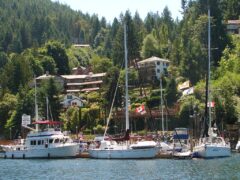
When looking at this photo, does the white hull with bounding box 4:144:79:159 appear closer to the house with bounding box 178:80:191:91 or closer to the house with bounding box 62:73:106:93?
the house with bounding box 178:80:191:91

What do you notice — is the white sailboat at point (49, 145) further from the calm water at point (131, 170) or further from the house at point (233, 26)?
the house at point (233, 26)

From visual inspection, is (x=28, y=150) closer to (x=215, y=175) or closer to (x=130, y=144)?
(x=130, y=144)

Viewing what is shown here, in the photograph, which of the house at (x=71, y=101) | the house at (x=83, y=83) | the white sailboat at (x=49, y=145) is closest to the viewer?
the white sailboat at (x=49, y=145)

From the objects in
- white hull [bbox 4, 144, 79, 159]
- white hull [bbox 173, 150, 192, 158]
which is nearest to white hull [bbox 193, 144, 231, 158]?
white hull [bbox 173, 150, 192, 158]

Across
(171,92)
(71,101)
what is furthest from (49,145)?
(71,101)

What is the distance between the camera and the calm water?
51.2 m

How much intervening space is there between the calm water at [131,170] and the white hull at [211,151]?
3.61ft

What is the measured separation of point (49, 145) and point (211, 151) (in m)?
23.2

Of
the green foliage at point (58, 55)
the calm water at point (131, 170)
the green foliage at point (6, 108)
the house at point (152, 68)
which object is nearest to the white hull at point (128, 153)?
the calm water at point (131, 170)

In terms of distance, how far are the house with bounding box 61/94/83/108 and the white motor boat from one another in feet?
136

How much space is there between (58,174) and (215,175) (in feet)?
49.2

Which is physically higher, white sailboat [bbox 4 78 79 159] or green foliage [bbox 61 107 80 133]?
green foliage [bbox 61 107 80 133]

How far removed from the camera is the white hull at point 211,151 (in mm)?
66688

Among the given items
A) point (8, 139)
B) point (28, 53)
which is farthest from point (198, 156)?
point (28, 53)
